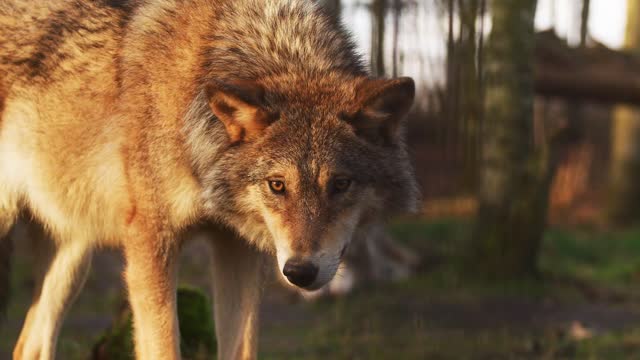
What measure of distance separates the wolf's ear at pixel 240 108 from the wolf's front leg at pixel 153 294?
0.66 meters

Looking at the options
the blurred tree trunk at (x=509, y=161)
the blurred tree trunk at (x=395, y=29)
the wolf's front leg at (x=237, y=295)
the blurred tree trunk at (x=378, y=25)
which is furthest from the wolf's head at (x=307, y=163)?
the blurred tree trunk at (x=378, y=25)

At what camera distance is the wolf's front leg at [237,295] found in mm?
4836

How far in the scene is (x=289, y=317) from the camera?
8.95 m

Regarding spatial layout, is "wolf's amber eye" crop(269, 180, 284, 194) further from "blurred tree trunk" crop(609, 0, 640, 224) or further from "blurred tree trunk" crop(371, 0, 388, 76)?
"blurred tree trunk" crop(609, 0, 640, 224)

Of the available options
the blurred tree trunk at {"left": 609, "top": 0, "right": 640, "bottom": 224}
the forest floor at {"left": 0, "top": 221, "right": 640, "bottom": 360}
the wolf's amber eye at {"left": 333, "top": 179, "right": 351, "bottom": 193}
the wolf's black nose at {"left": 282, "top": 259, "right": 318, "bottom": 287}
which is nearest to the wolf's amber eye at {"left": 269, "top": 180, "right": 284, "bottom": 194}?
the wolf's amber eye at {"left": 333, "top": 179, "right": 351, "bottom": 193}

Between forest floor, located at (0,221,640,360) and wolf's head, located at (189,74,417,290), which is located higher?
wolf's head, located at (189,74,417,290)

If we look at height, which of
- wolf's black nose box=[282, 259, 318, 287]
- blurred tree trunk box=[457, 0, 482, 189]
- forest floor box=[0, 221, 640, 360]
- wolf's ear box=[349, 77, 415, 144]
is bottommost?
forest floor box=[0, 221, 640, 360]

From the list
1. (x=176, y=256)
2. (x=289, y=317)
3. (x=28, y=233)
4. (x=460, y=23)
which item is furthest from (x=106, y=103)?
(x=460, y=23)

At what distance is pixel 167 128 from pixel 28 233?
1.60 metres

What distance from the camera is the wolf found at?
4016 mm

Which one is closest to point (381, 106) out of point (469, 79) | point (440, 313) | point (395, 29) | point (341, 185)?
point (341, 185)

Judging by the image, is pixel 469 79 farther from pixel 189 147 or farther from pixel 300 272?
pixel 300 272

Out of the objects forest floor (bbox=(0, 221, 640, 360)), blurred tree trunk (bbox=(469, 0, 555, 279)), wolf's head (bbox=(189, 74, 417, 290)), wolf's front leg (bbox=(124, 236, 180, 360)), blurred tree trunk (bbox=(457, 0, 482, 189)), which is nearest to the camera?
wolf's head (bbox=(189, 74, 417, 290))

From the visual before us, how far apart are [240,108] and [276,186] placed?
0.38 m
